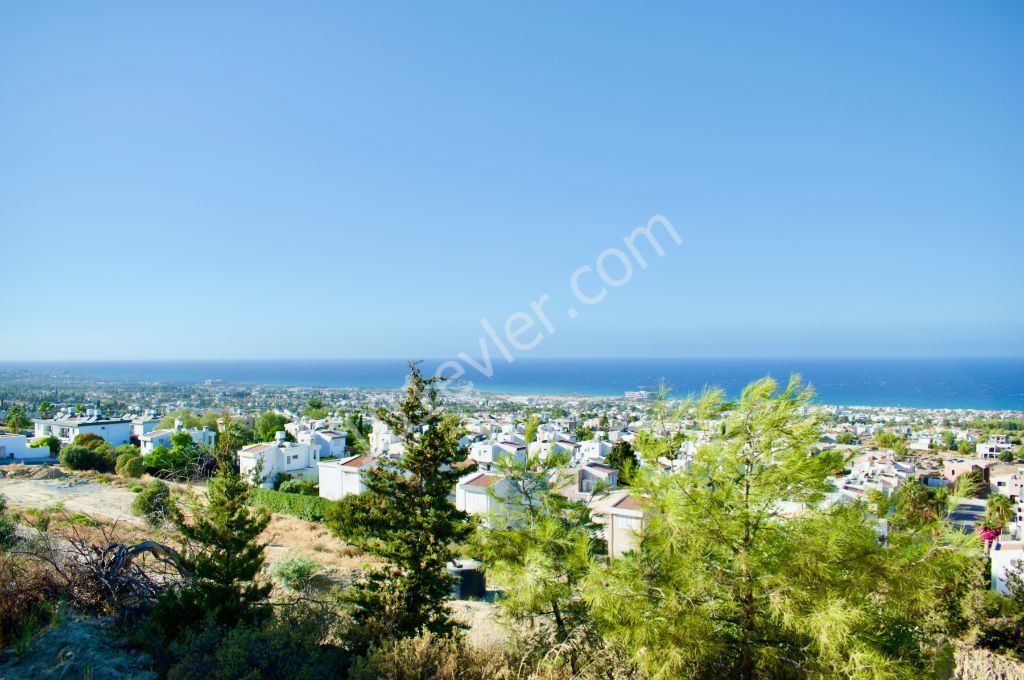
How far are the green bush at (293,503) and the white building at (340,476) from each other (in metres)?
1.36

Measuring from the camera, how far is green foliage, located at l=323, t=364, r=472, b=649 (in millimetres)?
9172

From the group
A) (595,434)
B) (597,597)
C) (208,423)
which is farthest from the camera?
(595,434)

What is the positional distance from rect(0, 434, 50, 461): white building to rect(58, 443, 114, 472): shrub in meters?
5.69

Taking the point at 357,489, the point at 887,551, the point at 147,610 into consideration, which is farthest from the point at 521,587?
the point at 357,489

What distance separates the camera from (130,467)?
27.9 meters

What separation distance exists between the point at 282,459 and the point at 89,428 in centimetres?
1924

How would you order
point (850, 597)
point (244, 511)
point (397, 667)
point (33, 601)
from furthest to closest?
point (244, 511) → point (33, 601) → point (397, 667) → point (850, 597)

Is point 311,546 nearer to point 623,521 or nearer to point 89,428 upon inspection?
point 623,521

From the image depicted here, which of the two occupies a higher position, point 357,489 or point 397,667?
point 397,667

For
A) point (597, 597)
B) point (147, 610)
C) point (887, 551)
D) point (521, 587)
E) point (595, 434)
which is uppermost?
point (887, 551)

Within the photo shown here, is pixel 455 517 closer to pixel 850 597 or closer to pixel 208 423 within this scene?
pixel 850 597

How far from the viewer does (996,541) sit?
614 inches

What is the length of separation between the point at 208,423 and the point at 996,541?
152 feet

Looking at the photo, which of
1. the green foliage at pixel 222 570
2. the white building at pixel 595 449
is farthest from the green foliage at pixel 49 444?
the green foliage at pixel 222 570
